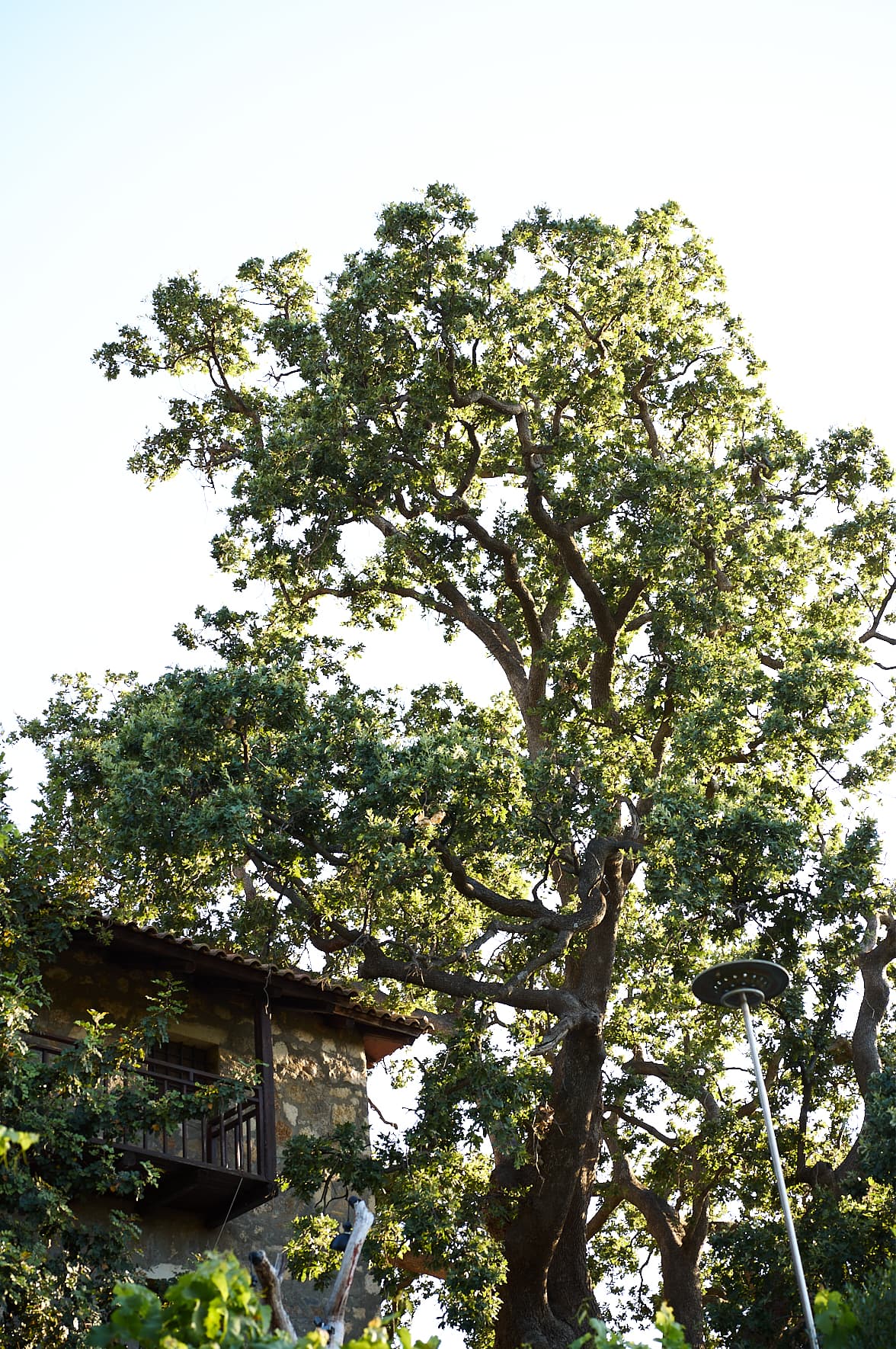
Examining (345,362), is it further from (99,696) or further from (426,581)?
(99,696)

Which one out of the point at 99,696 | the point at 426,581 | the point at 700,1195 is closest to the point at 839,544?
the point at 426,581

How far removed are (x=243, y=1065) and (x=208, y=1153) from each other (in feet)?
3.40

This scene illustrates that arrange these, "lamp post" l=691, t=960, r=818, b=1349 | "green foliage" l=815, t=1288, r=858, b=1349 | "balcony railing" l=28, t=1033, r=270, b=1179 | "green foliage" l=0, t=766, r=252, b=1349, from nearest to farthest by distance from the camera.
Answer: "green foliage" l=815, t=1288, r=858, b=1349 → "green foliage" l=0, t=766, r=252, b=1349 → "lamp post" l=691, t=960, r=818, b=1349 → "balcony railing" l=28, t=1033, r=270, b=1179

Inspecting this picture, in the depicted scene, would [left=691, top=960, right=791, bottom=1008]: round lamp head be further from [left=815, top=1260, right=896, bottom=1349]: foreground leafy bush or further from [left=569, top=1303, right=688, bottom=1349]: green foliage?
[left=569, top=1303, right=688, bottom=1349]: green foliage

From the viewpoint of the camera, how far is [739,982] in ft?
31.9

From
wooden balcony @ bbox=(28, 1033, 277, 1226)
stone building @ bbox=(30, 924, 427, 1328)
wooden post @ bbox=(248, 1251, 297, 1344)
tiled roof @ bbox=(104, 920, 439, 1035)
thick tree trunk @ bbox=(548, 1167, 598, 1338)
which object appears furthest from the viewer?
thick tree trunk @ bbox=(548, 1167, 598, 1338)

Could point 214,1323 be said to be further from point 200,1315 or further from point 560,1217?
point 560,1217

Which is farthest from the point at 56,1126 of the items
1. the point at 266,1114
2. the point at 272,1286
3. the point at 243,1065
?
the point at 272,1286

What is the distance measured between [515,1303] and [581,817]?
4.81 meters

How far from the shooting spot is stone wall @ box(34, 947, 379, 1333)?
1180cm

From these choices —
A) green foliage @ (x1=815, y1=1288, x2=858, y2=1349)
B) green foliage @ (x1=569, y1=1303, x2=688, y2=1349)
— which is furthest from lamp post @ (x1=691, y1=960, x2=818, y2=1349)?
green foliage @ (x1=569, y1=1303, x2=688, y2=1349)

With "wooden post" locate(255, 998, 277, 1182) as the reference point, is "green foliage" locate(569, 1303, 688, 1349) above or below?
below

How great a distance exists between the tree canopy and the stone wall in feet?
2.22

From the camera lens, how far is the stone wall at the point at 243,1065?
11.8 m
